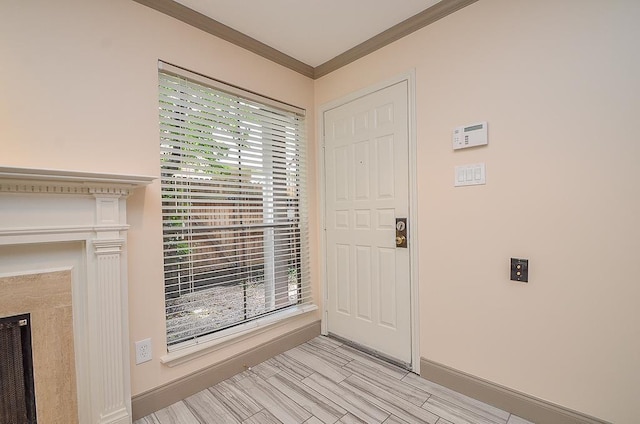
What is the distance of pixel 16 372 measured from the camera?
1350mm

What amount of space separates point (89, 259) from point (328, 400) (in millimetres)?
1641

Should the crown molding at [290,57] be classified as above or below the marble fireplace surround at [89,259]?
above

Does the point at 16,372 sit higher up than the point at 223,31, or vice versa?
the point at 223,31

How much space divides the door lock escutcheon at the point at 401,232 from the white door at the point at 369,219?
0.13 ft

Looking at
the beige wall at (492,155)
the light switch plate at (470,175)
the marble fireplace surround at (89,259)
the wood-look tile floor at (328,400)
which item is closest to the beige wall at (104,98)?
the beige wall at (492,155)

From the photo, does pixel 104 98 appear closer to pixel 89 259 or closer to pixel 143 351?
pixel 89 259

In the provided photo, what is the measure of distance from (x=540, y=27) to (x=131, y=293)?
2818 millimetres

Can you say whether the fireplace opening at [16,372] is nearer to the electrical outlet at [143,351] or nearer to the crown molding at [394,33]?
the electrical outlet at [143,351]

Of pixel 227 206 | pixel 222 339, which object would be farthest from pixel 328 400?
pixel 227 206

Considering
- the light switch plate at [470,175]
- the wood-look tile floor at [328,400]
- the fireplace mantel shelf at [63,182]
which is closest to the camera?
the fireplace mantel shelf at [63,182]

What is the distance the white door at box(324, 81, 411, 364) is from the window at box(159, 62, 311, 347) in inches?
12.4

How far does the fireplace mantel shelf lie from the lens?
1.22m

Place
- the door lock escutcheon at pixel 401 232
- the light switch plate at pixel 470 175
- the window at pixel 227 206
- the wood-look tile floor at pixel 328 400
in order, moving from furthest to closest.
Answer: the door lock escutcheon at pixel 401 232, the window at pixel 227 206, the light switch plate at pixel 470 175, the wood-look tile floor at pixel 328 400

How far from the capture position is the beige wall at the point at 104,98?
136 centimetres
